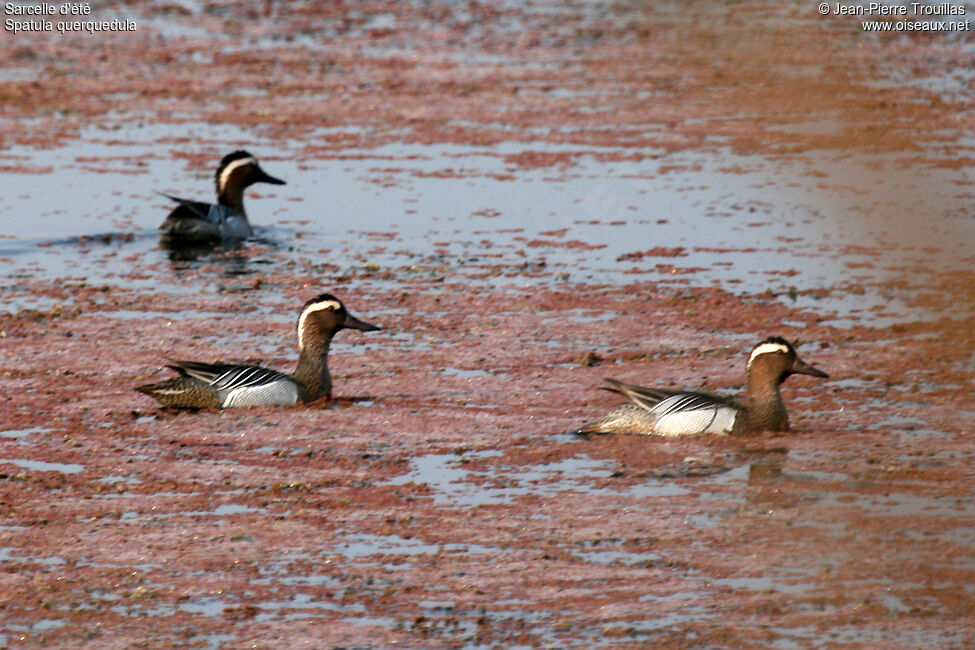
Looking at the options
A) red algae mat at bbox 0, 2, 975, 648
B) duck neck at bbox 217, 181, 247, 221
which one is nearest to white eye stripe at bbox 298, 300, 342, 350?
red algae mat at bbox 0, 2, 975, 648

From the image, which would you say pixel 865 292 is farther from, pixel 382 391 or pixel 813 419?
pixel 382 391

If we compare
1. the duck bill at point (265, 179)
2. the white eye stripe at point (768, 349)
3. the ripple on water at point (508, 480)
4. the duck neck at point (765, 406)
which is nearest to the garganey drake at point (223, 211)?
the duck bill at point (265, 179)

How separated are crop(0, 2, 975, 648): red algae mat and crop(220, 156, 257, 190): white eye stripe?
0.88 meters

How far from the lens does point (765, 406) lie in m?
8.64

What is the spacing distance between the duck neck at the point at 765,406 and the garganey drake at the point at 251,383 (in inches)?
102

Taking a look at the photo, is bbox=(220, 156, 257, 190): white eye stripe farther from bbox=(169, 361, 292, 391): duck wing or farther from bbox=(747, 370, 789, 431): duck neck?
bbox=(747, 370, 789, 431): duck neck

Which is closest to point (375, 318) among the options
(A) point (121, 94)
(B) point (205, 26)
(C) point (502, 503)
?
(C) point (502, 503)

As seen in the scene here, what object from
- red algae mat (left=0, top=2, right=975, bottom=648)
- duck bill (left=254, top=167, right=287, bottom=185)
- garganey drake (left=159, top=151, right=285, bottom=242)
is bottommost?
red algae mat (left=0, top=2, right=975, bottom=648)

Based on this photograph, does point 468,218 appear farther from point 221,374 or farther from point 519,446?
point 519,446

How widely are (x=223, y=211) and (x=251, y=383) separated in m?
6.49

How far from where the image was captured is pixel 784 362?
8766mm

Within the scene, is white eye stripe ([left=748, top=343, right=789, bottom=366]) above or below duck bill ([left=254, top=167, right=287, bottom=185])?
below

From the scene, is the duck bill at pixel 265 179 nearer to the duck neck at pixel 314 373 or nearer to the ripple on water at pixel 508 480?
the duck neck at pixel 314 373

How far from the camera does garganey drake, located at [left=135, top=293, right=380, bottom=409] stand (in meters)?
9.30
